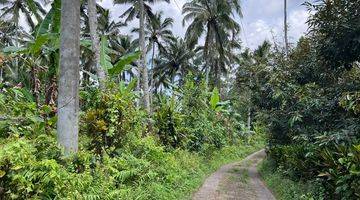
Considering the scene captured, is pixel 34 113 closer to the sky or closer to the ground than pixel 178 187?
closer to the sky

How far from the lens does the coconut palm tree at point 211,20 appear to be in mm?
32219

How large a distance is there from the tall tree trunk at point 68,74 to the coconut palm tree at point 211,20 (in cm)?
2519

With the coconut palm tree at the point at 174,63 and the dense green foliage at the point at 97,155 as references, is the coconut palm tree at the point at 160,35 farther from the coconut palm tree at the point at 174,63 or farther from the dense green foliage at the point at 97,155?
the dense green foliage at the point at 97,155

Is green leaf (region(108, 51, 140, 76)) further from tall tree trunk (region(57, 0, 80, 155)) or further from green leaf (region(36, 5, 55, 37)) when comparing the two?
tall tree trunk (region(57, 0, 80, 155))

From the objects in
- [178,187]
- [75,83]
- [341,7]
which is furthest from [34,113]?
[341,7]

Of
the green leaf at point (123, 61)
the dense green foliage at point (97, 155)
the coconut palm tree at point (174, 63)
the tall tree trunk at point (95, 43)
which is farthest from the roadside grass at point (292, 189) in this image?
the coconut palm tree at point (174, 63)

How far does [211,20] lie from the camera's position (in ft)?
107

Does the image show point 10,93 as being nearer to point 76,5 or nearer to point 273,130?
point 76,5

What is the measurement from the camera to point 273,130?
19.2 m

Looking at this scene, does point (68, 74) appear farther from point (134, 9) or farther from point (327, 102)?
point (134, 9)

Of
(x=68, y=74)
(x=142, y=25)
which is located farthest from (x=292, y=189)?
(x=142, y=25)

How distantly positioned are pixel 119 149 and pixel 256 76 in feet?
37.4

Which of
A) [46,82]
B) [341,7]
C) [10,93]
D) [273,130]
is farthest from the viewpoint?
[273,130]

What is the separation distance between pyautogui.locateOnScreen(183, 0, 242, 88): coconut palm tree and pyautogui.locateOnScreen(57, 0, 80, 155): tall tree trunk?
25193 millimetres
